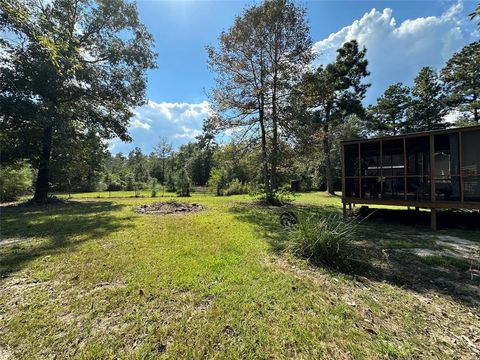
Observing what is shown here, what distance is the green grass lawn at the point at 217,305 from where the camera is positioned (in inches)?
85.9

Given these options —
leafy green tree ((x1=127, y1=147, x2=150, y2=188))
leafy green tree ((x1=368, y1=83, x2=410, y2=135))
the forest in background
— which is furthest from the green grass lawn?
leafy green tree ((x1=127, y1=147, x2=150, y2=188))

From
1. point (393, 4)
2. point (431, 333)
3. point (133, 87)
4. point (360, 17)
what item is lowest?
point (431, 333)

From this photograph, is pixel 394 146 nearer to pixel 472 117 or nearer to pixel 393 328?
pixel 393 328

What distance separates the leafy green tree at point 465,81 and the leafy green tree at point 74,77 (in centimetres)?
2913

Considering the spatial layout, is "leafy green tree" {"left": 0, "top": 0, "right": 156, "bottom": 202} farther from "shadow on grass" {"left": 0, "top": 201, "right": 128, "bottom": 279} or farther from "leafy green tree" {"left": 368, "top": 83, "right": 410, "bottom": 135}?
"leafy green tree" {"left": 368, "top": 83, "right": 410, "bottom": 135}

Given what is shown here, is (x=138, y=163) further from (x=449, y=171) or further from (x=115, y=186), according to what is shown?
(x=449, y=171)

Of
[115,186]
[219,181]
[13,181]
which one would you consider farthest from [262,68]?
[115,186]

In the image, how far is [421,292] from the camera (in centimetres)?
333

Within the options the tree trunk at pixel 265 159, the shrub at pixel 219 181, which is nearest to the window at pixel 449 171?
the tree trunk at pixel 265 159

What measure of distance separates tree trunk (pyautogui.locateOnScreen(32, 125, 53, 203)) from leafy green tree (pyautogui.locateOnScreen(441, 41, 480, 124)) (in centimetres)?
3372

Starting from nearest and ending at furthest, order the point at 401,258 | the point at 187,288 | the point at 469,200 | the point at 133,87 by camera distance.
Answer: the point at 187,288
the point at 401,258
the point at 469,200
the point at 133,87

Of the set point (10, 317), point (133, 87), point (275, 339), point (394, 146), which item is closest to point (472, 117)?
point (394, 146)

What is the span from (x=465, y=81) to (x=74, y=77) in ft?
111

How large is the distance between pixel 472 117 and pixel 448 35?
17239 mm
